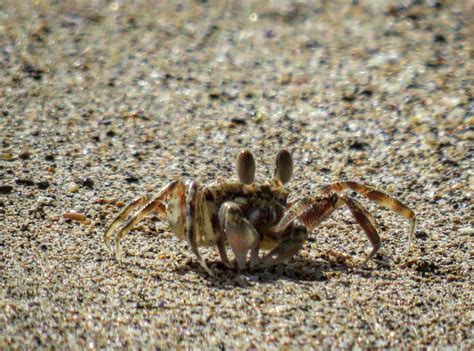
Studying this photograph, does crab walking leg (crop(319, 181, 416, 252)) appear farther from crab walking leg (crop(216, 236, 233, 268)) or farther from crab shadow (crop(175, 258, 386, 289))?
crab walking leg (crop(216, 236, 233, 268))

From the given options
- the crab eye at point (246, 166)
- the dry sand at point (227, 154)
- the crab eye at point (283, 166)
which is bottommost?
the dry sand at point (227, 154)

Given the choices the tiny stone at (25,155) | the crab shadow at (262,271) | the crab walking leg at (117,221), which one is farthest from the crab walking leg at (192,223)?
the tiny stone at (25,155)

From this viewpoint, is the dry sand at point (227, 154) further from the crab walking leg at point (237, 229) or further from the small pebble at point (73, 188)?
the crab walking leg at point (237, 229)

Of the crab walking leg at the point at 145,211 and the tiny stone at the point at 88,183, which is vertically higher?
the crab walking leg at the point at 145,211

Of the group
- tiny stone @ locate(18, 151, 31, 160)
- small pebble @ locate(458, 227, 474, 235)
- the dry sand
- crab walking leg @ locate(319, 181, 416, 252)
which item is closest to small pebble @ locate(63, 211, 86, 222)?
the dry sand

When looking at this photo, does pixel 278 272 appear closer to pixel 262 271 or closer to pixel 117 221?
pixel 262 271

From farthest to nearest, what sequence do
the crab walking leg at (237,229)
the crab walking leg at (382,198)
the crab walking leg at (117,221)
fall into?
the crab walking leg at (382,198) < the crab walking leg at (117,221) < the crab walking leg at (237,229)

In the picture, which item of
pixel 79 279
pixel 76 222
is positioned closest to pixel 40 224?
pixel 76 222
